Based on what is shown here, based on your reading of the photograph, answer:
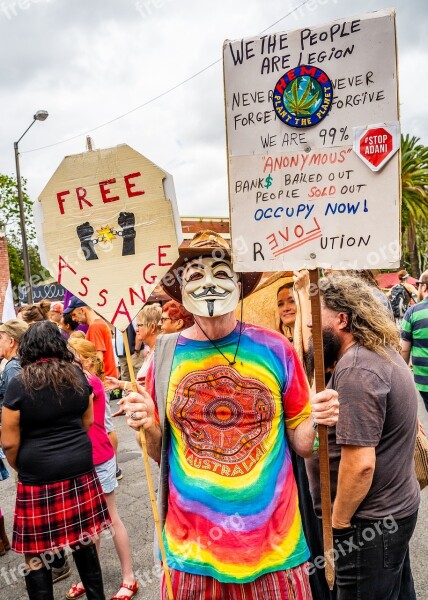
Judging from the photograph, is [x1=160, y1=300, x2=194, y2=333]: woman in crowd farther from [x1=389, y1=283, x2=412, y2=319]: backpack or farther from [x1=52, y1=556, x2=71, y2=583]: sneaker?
[x1=389, y1=283, x2=412, y2=319]: backpack

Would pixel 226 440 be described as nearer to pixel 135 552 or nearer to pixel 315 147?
pixel 315 147

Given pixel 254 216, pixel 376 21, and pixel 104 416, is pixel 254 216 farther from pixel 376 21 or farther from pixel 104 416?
pixel 104 416

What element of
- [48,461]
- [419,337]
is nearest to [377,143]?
[48,461]

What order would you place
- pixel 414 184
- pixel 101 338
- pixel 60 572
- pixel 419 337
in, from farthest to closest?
pixel 414 184 < pixel 101 338 < pixel 419 337 < pixel 60 572

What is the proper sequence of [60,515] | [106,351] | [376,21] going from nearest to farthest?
[376,21] → [60,515] → [106,351]

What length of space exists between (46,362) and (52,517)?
821mm

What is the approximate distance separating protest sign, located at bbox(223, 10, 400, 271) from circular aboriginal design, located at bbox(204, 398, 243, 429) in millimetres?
503

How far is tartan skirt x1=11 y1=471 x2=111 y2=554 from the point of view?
280 cm

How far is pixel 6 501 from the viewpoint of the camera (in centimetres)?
507

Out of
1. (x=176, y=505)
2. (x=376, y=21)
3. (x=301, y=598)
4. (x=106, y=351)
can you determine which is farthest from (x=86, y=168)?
(x=106, y=351)

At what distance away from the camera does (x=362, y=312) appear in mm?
2277

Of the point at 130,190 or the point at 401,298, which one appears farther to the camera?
the point at 401,298

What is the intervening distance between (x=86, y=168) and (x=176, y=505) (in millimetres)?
1304

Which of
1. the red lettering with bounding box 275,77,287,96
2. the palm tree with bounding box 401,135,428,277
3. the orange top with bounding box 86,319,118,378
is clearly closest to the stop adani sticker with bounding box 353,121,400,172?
the red lettering with bounding box 275,77,287,96
